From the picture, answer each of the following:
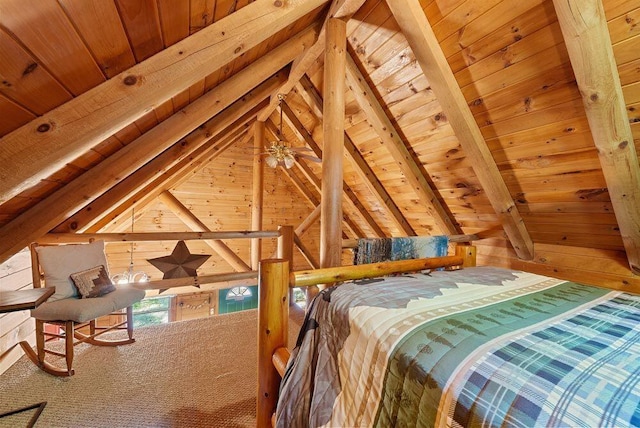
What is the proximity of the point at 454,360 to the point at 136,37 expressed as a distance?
1.42 m

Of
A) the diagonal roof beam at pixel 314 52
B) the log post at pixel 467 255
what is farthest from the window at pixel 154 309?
the log post at pixel 467 255

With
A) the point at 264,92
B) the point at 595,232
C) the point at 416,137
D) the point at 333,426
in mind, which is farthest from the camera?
the point at 264,92

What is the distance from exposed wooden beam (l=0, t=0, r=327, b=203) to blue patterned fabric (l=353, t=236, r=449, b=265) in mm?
→ 1398

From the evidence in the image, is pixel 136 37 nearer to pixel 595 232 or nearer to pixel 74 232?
→ pixel 74 232

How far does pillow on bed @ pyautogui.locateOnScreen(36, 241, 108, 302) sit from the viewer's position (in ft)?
6.52

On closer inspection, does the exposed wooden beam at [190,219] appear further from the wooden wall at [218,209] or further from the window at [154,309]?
the window at [154,309]

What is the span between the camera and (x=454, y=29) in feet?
5.63

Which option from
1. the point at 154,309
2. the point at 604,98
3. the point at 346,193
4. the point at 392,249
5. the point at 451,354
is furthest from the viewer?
the point at 154,309

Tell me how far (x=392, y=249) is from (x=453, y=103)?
1136 mm

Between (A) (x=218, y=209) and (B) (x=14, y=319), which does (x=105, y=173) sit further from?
(A) (x=218, y=209)

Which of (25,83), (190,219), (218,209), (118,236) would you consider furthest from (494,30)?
(218,209)

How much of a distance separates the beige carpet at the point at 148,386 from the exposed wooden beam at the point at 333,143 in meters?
1.15

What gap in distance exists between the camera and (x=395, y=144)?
260cm

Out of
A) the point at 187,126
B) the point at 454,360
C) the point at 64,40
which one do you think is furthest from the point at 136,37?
the point at 454,360
